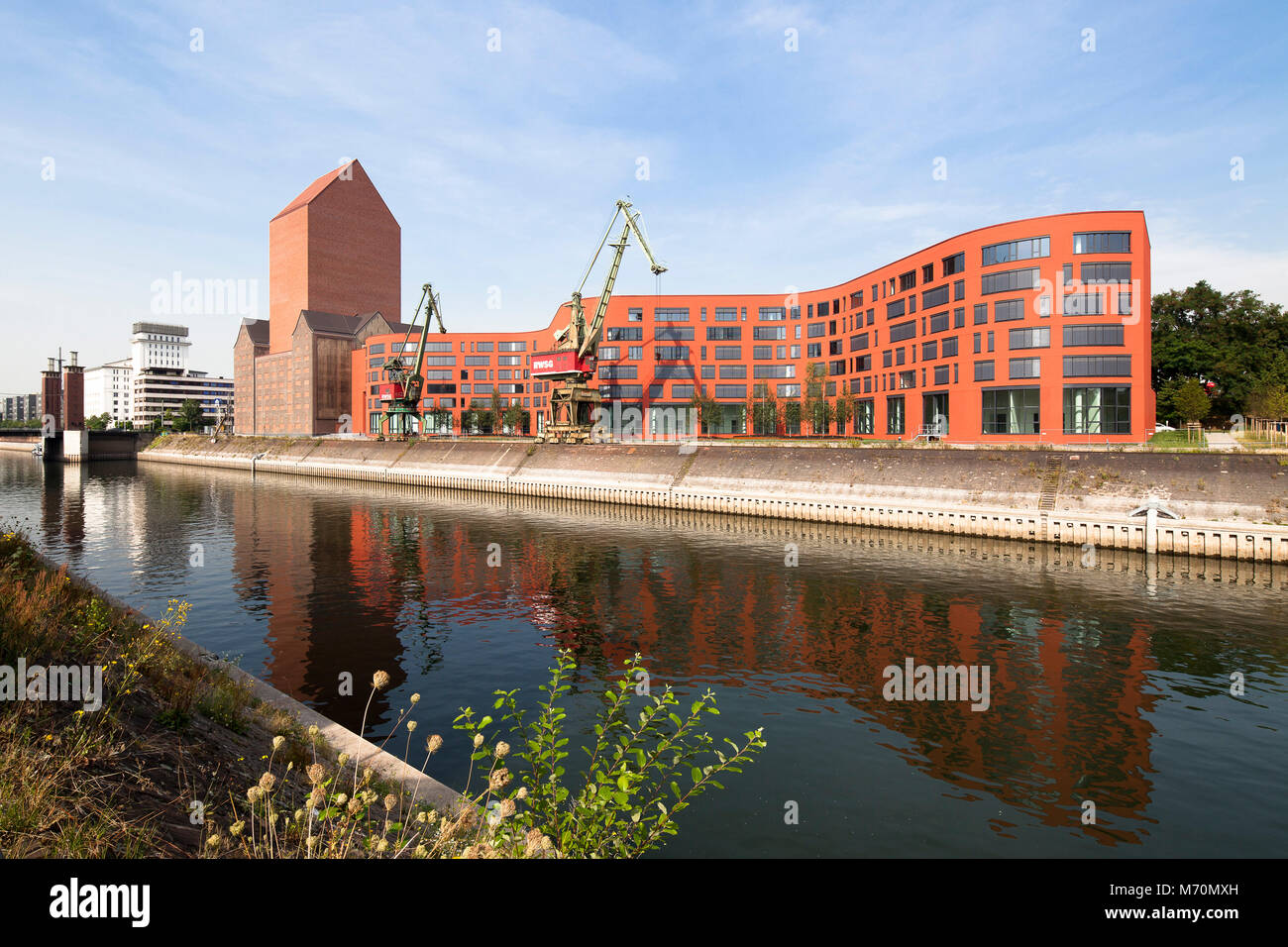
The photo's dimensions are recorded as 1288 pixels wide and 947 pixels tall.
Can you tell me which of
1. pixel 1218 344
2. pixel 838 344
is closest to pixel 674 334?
pixel 838 344

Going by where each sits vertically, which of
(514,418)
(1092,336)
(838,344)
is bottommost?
(514,418)

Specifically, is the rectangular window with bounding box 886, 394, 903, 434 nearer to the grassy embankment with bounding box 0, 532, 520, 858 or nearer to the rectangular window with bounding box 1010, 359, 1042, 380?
the rectangular window with bounding box 1010, 359, 1042, 380

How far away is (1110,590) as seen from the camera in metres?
29.7

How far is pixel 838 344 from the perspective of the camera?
106 meters

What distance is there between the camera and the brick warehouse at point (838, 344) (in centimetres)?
6488

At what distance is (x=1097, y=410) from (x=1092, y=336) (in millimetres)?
7183

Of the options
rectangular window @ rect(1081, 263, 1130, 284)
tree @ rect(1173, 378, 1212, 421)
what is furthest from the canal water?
tree @ rect(1173, 378, 1212, 421)

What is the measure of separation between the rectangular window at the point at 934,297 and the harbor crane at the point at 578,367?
31.9 m

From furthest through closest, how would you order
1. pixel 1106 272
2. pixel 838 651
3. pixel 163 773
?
pixel 1106 272 → pixel 838 651 → pixel 163 773

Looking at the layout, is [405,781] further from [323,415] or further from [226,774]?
[323,415]

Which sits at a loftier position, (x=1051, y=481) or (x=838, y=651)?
(x=1051, y=481)

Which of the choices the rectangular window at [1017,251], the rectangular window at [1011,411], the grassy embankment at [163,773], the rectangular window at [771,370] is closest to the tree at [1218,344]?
the rectangular window at [1011,411]

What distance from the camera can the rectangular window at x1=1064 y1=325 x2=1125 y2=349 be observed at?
64562 mm

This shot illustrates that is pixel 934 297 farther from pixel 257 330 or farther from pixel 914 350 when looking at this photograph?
pixel 257 330
